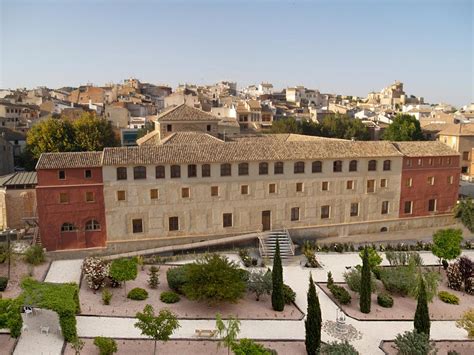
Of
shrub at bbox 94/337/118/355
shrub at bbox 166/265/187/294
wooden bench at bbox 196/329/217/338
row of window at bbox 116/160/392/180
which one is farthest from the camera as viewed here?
row of window at bbox 116/160/392/180

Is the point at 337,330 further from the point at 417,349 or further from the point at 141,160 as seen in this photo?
the point at 141,160

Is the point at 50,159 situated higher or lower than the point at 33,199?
higher

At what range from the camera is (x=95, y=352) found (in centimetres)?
1845

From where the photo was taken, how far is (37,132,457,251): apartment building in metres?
29.5

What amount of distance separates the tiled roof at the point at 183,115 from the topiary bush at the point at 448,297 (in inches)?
915

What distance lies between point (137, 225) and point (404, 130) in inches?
1483

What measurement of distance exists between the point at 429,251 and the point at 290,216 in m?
9.71

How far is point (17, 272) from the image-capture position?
2552 centimetres

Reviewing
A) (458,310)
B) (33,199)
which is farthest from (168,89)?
(458,310)

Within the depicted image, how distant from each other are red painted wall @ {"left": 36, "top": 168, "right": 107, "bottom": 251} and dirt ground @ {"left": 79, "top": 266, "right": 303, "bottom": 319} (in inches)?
250

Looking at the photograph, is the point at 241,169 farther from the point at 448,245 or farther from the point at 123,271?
the point at 448,245

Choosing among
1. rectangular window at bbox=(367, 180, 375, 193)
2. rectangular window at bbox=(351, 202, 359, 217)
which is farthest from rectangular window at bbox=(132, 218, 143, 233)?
rectangular window at bbox=(367, 180, 375, 193)

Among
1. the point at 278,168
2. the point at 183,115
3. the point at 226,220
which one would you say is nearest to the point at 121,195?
the point at 226,220

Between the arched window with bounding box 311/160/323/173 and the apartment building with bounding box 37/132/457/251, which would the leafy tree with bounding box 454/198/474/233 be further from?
the arched window with bounding box 311/160/323/173
